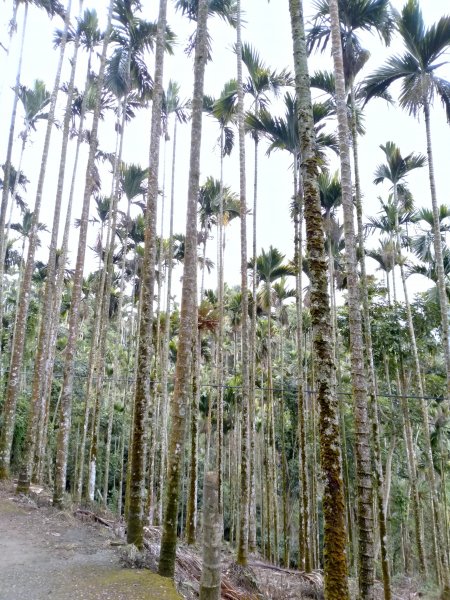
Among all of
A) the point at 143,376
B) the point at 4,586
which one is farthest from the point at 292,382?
the point at 4,586

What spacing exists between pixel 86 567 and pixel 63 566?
30 centimetres

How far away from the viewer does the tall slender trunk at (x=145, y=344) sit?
580cm

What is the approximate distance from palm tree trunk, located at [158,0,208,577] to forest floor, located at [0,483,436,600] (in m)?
0.50

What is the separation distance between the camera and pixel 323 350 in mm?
3887

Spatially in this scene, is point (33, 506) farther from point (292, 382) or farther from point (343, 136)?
point (292, 382)

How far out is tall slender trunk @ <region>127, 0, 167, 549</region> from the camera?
5.80 metres

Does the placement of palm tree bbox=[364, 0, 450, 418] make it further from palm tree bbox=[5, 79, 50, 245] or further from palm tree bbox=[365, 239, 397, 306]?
palm tree bbox=[5, 79, 50, 245]

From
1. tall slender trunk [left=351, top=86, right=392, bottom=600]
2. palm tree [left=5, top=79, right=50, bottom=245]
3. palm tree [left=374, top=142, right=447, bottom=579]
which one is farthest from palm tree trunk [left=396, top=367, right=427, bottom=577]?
palm tree [left=5, top=79, right=50, bottom=245]

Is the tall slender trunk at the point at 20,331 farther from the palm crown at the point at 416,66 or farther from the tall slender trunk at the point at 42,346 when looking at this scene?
the palm crown at the point at 416,66

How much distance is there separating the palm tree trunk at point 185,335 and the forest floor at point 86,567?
498 mm

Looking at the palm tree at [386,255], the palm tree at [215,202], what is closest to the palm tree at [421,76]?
the palm tree at [386,255]

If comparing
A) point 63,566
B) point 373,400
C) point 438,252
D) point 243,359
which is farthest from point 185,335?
point 438,252

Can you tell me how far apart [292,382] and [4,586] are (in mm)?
17869

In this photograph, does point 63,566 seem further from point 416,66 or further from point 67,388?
point 416,66
